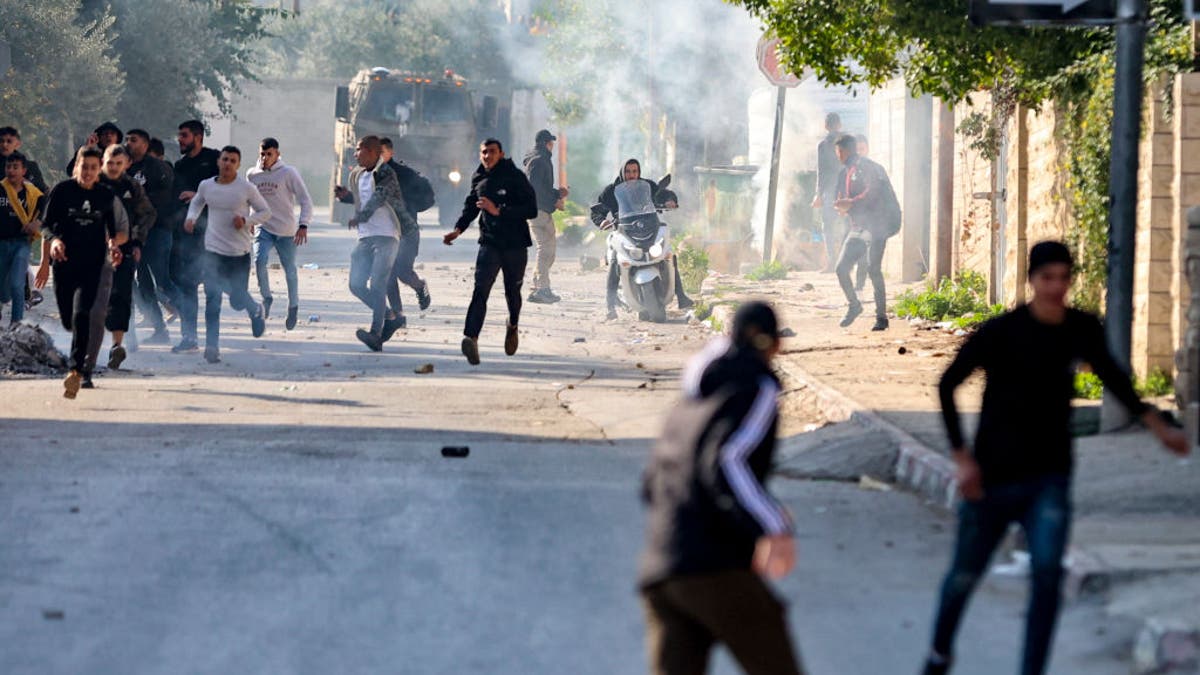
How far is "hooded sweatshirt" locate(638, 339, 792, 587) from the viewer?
14.0 feet

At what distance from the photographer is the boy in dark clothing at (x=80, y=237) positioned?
1245cm

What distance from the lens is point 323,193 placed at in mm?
71438

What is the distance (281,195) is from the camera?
16.1 metres

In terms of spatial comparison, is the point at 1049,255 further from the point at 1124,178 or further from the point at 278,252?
the point at 278,252

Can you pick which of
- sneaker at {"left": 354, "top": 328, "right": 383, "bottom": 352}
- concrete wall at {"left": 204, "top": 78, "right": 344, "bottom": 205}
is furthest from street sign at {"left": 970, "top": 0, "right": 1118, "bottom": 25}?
concrete wall at {"left": 204, "top": 78, "right": 344, "bottom": 205}

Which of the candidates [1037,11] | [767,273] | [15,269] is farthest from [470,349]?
[767,273]

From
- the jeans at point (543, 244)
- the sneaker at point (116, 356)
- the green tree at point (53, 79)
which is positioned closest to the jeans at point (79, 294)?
the sneaker at point (116, 356)

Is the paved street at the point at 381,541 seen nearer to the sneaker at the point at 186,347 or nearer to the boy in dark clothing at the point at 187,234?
the sneaker at the point at 186,347

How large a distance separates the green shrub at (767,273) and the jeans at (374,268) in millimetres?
9379

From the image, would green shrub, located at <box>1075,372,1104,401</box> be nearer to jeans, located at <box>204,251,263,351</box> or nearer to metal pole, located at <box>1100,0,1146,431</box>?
metal pole, located at <box>1100,0,1146,431</box>

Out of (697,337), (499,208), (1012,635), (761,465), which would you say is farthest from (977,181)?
(761,465)

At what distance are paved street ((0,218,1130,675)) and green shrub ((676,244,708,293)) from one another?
8.53 metres

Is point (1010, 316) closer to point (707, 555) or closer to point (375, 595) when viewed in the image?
point (707, 555)

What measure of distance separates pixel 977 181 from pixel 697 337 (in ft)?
12.3
